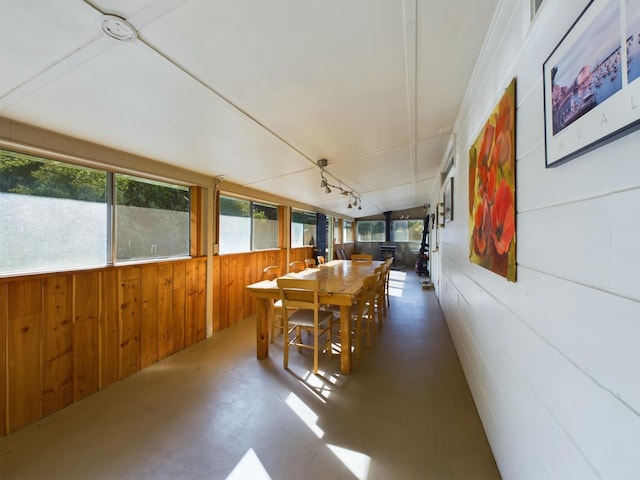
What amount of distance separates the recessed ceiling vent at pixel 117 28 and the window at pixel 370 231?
1009cm

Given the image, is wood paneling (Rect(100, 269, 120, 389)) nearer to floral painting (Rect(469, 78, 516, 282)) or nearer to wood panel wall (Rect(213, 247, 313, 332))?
wood panel wall (Rect(213, 247, 313, 332))

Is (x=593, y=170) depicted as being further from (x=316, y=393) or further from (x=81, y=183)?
(x=81, y=183)

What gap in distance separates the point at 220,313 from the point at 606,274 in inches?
150

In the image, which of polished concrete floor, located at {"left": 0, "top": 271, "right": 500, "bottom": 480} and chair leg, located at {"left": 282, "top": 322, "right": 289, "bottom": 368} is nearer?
polished concrete floor, located at {"left": 0, "top": 271, "right": 500, "bottom": 480}

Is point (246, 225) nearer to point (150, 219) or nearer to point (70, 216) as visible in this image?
point (150, 219)

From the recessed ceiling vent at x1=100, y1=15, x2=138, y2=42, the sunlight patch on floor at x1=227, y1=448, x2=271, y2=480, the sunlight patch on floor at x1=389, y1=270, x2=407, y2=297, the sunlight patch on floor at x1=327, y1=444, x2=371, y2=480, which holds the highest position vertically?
A: the recessed ceiling vent at x1=100, y1=15, x2=138, y2=42

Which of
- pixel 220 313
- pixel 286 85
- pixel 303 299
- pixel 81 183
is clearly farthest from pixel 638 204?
pixel 220 313

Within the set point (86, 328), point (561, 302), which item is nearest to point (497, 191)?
point (561, 302)

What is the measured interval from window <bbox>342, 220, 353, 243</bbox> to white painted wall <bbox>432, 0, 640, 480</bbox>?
8.13m

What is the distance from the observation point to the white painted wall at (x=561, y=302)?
1.86 ft

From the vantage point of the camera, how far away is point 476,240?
1.75m

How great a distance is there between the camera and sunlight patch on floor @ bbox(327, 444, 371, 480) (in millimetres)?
1395

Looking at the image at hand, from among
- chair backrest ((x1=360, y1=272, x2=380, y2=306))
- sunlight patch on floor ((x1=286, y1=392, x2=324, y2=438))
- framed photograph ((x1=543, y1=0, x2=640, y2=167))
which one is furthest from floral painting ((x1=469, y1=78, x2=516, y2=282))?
sunlight patch on floor ((x1=286, y1=392, x2=324, y2=438))

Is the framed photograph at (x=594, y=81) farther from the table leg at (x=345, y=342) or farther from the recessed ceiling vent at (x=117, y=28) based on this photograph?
the table leg at (x=345, y=342)
